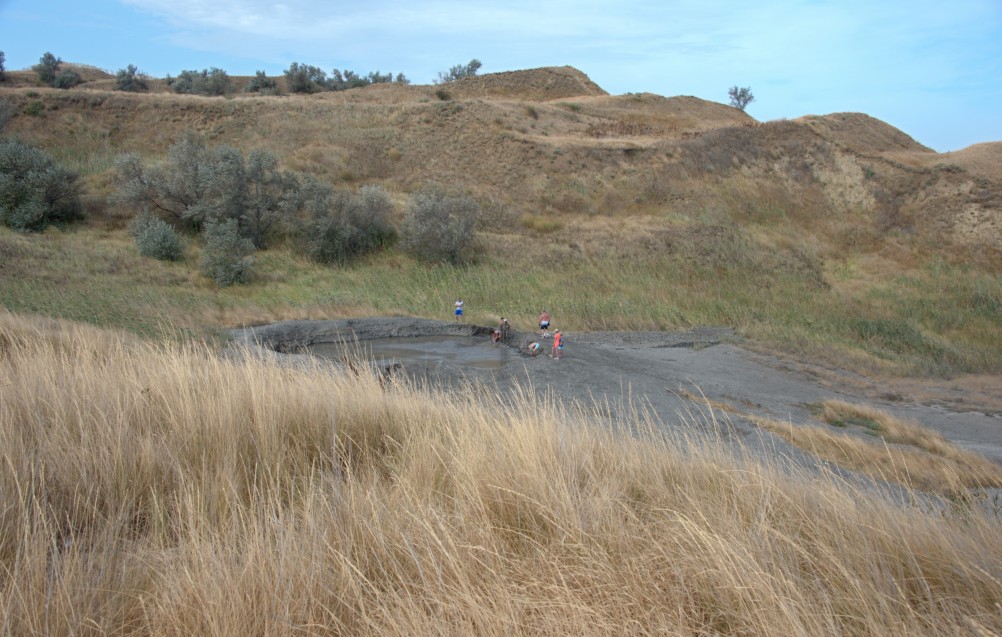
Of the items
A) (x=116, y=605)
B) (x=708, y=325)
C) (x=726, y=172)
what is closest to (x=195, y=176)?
(x=708, y=325)

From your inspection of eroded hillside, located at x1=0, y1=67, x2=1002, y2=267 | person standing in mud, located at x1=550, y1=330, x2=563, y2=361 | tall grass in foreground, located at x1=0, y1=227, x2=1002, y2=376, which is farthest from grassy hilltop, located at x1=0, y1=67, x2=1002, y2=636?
eroded hillside, located at x1=0, y1=67, x2=1002, y2=267

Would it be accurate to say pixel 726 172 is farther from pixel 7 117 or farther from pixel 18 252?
pixel 7 117

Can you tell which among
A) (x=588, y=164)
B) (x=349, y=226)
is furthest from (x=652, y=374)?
(x=588, y=164)

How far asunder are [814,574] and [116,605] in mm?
2436

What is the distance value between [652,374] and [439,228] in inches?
542

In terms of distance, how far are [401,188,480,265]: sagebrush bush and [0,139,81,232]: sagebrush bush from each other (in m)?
12.0

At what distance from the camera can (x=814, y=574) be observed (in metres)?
2.30

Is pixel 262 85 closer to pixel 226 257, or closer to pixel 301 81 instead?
pixel 301 81

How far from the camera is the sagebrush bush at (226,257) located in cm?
1891

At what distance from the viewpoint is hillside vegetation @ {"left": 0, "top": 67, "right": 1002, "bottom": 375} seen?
1841cm

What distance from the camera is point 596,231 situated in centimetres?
2897

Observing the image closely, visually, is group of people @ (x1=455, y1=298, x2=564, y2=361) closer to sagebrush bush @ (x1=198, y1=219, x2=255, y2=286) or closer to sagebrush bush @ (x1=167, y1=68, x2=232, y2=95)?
sagebrush bush @ (x1=198, y1=219, x2=255, y2=286)

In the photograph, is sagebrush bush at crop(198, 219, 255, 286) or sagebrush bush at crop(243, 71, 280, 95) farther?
sagebrush bush at crop(243, 71, 280, 95)

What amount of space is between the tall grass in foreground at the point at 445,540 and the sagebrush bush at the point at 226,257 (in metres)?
15.9
